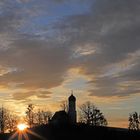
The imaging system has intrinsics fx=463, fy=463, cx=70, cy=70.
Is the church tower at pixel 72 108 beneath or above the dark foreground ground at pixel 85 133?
above

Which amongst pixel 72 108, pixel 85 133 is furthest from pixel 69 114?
pixel 85 133

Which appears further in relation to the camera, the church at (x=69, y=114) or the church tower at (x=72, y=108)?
the church tower at (x=72, y=108)

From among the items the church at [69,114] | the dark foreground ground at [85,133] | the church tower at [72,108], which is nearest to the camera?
the dark foreground ground at [85,133]

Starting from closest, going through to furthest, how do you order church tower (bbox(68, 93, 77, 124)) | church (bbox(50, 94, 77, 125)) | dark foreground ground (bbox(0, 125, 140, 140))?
dark foreground ground (bbox(0, 125, 140, 140)) < church (bbox(50, 94, 77, 125)) < church tower (bbox(68, 93, 77, 124))

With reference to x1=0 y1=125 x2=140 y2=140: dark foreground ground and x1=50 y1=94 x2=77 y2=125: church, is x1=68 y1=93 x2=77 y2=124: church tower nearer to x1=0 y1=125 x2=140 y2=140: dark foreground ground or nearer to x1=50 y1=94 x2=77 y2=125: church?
x1=50 y1=94 x2=77 y2=125: church

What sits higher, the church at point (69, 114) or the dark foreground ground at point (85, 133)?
the church at point (69, 114)

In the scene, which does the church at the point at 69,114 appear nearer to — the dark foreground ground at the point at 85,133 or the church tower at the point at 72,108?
the church tower at the point at 72,108

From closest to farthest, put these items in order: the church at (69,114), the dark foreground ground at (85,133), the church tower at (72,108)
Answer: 1. the dark foreground ground at (85,133)
2. the church at (69,114)
3. the church tower at (72,108)

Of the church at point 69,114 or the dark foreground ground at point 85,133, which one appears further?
the church at point 69,114

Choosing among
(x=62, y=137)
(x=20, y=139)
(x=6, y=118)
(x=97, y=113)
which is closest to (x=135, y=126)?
(x=97, y=113)

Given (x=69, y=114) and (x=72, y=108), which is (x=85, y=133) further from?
(x=72, y=108)

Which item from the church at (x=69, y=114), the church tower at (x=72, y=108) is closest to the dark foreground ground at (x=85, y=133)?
the church at (x=69, y=114)

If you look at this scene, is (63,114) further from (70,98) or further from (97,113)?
(97,113)

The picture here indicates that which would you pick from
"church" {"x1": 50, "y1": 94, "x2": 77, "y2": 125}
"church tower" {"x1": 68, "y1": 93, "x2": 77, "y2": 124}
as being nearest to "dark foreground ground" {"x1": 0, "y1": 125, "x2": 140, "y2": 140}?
"church" {"x1": 50, "y1": 94, "x2": 77, "y2": 125}
